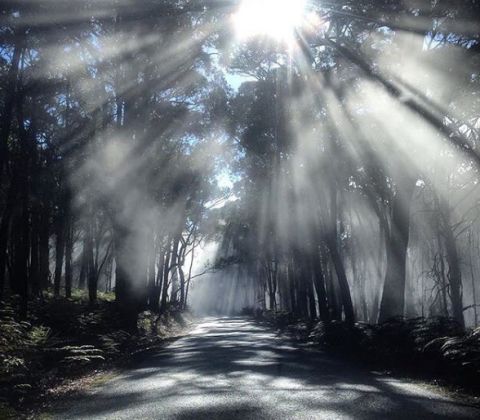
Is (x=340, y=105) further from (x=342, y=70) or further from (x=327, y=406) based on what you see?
(x=327, y=406)

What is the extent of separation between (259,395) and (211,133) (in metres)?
18.5

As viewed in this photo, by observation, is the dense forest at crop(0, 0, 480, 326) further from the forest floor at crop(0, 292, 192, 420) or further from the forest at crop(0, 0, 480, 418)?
the forest floor at crop(0, 292, 192, 420)

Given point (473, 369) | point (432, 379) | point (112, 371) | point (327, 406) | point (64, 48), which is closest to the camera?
point (327, 406)

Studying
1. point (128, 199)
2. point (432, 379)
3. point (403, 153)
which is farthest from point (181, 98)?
point (432, 379)

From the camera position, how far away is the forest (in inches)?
497

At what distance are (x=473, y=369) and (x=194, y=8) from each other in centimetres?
1137

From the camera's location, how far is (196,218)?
38719 millimetres

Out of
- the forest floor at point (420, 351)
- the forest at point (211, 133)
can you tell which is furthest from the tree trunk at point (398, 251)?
the forest floor at point (420, 351)

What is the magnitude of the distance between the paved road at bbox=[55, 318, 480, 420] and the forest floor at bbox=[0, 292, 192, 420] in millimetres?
699

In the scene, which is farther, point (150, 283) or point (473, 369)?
point (150, 283)

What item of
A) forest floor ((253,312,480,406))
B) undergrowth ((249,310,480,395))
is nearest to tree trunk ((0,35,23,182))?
forest floor ((253,312,480,406))

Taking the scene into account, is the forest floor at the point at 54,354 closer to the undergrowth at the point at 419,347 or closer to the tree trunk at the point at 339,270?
the undergrowth at the point at 419,347

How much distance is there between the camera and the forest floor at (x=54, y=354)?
8.19 metres

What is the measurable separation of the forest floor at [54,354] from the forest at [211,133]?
9 centimetres
